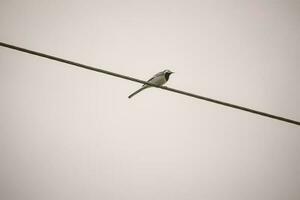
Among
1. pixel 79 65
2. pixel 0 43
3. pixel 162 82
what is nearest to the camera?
pixel 0 43

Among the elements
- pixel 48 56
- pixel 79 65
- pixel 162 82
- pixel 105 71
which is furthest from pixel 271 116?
pixel 162 82

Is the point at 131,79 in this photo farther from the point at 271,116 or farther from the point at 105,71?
the point at 271,116

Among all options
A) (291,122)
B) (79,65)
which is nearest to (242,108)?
(291,122)

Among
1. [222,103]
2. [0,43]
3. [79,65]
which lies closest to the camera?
[0,43]

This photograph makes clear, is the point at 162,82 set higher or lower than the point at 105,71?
higher

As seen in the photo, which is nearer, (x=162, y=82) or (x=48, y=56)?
(x=48, y=56)

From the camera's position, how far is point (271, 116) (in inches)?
193

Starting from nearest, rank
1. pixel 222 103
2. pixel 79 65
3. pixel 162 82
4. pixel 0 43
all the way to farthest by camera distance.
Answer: pixel 0 43 → pixel 79 65 → pixel 222 103 → pixel 162 82

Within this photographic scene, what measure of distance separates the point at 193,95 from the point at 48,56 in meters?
1.80

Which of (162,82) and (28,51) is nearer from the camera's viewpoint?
(28,51)

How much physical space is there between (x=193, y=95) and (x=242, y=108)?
0.65 meters

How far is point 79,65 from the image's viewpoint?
4.57 meters

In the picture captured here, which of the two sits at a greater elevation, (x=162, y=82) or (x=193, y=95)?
(x=162, y=82)

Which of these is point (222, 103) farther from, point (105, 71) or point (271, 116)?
point (105, 71)
